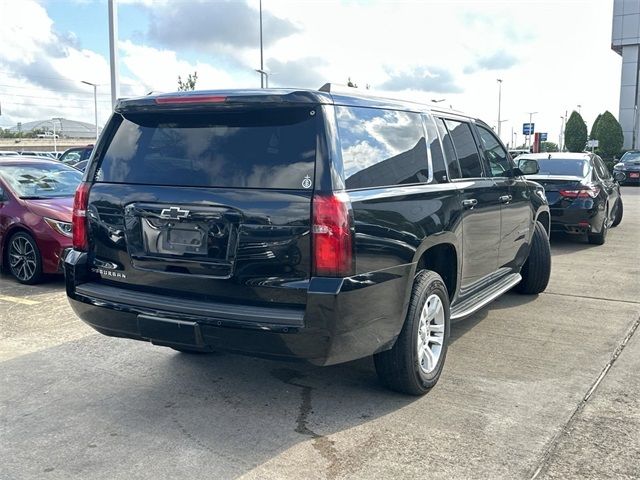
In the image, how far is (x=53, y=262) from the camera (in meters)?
7.29

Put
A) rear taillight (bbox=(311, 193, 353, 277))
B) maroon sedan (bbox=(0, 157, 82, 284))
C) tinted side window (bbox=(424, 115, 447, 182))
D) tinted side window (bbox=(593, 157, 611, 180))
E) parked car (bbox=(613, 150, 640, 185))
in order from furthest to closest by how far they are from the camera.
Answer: parked car (bbox=(613, 150, 640, 185)) → tinted side window (bbox=(593, 157, 611, 180)) → maroon sedan (bbox=(0, 157, 82, 284)) → tinted side window (bbox=(424, 115, 447, 182)) → rear taillight (bbox=(311, 193, 353, 277))

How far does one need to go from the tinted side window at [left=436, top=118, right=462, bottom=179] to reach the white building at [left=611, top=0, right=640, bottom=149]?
44.3 meters

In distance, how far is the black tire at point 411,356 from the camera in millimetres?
3850

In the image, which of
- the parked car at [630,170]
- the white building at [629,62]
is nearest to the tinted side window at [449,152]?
the parked car at [630,170]

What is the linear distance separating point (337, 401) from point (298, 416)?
0.33 m

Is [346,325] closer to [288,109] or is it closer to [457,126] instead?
[288,109]

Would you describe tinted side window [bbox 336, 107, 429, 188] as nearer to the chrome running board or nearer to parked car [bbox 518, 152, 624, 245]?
the chrome running board

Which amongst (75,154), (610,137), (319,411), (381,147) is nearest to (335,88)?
(381,147)

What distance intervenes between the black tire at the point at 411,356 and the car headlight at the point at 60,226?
4.74 meters

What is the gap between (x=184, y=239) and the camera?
3.53m

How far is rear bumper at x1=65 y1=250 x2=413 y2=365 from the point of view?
3252 millimetres

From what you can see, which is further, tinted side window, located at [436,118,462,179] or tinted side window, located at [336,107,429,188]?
tinted side window, located at [436,118,462,179]

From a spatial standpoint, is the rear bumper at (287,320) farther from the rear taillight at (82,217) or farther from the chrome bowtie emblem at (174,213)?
the chrome bowtie emblem at (174,213)

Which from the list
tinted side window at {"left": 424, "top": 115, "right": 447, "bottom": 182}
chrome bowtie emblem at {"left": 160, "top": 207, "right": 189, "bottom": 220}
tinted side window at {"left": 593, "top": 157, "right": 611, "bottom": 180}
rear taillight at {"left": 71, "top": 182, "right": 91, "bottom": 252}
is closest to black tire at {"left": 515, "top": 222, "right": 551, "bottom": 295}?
tinted side window at {"left": 424, "top": 115, "right": 447, "bottom": 182}
